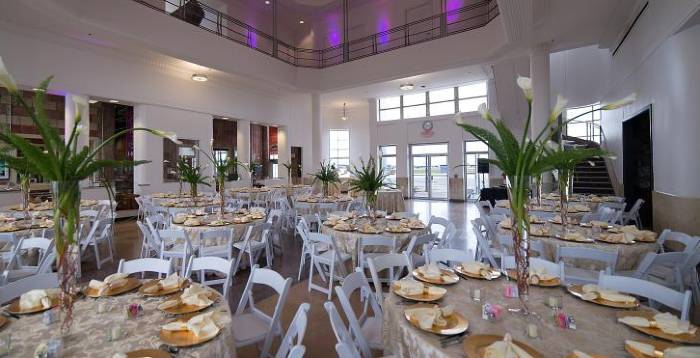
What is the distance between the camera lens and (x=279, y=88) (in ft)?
42.7

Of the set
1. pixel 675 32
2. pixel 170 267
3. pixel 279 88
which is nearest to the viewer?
pixel 170 267

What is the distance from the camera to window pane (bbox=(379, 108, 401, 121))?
16734 millimetres

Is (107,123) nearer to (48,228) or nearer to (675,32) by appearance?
(48,228)

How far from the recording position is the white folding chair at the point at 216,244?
12.9ft

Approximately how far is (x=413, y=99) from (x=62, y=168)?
1573 cm

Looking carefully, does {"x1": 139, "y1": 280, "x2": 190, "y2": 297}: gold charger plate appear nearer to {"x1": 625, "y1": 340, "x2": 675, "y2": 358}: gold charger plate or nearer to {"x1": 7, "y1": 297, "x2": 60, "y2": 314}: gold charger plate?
{"x1": 7, "y1": 297, "x2": 60, "y2": 314}: gold charger plate

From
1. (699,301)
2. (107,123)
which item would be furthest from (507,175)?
(107,123)

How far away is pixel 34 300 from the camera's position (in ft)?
6.00

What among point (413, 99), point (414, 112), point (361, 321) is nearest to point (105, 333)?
point (361, 321)

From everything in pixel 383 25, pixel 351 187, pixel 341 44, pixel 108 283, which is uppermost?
pixel 383 25

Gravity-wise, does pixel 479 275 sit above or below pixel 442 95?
below

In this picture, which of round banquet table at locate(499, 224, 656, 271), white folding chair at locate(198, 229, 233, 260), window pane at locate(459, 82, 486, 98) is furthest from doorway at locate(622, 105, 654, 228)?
white folding chair at locate(198, 229, 233, 260)

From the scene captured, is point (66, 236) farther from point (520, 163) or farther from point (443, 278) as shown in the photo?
point (520, 163)

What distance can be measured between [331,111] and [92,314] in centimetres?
1698
